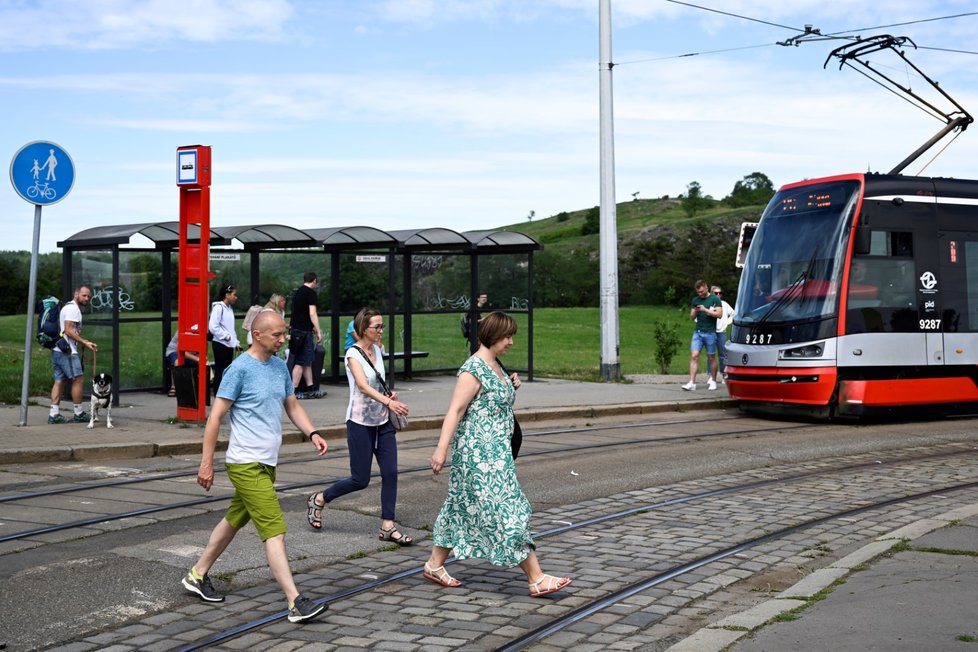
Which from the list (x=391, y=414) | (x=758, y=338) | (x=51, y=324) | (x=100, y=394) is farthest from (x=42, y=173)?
(x=758, y=338)

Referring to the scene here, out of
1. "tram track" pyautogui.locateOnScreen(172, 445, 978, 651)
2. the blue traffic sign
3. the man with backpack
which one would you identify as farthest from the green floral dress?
the man with backpack

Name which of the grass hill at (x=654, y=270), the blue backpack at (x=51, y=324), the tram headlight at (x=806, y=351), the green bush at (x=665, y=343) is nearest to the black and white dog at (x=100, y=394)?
the blue backpack at (x=51, y=324)

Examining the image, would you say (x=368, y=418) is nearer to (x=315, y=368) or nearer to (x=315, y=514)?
(x=315, y=514)

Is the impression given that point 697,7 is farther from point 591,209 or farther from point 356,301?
point 591,209

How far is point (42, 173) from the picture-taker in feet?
46.5

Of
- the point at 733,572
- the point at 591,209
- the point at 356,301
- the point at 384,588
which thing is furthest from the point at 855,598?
the point at 591,209

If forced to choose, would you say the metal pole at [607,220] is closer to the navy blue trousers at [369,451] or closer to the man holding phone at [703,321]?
the man holding phone at [703,321]

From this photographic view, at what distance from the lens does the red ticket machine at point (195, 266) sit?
48.6 ft

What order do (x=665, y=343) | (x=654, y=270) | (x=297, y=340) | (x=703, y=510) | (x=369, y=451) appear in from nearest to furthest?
(x=369, y=451) < (x=703, y=510) < (x=297, y=340) < (x=665, y=343) < (x=654, y=270)

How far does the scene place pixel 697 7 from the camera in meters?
25.0

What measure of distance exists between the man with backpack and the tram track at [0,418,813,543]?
3753 mm

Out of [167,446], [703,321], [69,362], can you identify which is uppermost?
[703,321]

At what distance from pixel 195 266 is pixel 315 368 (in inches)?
175

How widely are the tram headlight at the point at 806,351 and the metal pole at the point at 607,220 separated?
19.4ft
